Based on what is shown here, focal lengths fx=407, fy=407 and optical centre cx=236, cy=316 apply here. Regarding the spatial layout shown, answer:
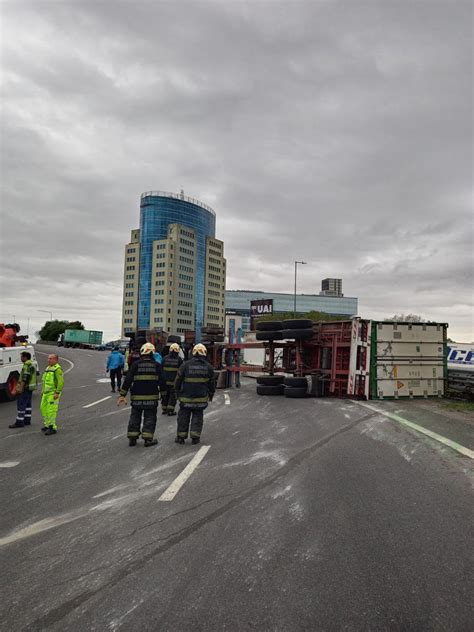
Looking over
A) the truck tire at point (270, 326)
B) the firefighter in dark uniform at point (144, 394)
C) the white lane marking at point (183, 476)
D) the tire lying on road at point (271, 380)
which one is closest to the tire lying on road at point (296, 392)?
the tire lying on road at point (271, 380)

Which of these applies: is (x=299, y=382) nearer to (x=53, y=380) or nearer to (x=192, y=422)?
(x=192, y=422)

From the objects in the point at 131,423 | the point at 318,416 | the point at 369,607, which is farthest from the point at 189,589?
the point at 318,416

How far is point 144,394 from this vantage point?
750 centimetres

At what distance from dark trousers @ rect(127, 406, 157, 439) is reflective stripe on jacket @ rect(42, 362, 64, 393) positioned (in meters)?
2.24

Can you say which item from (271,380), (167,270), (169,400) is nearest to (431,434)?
(169,400)

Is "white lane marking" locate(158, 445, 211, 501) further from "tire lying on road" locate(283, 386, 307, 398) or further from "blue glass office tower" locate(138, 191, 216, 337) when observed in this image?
"blue glass office tower" locate(138, 191, 216, 337)

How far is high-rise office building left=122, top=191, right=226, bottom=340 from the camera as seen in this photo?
430 ft

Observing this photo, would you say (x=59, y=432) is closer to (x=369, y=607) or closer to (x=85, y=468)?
(x=85, y=468)

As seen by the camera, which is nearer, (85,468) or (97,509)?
(97,509)

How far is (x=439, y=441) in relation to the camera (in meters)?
7.24

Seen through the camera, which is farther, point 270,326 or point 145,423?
point 270,326

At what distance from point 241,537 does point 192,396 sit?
13.2ft

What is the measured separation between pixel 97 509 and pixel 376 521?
2895 mm

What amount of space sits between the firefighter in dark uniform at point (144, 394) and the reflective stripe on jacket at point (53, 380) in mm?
1854
